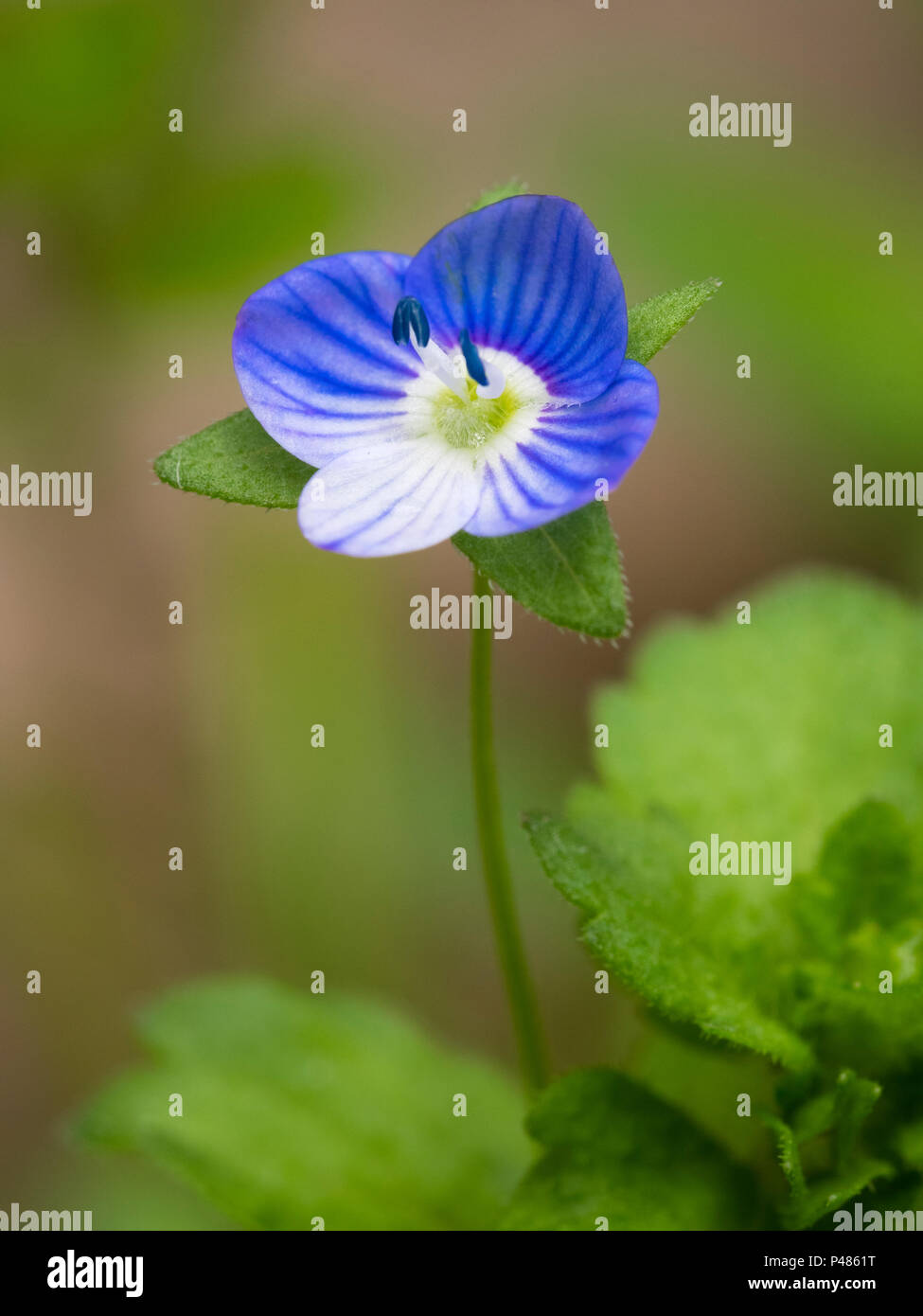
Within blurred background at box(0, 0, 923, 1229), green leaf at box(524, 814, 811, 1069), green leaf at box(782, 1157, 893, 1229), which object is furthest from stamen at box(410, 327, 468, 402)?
blurred background at box(0, 0, 923, 1229)

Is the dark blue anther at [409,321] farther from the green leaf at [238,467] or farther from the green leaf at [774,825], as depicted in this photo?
the green leaf at [774,825]

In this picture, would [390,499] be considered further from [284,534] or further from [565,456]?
[284,534]

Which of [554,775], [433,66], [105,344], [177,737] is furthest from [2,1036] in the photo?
[433,66]

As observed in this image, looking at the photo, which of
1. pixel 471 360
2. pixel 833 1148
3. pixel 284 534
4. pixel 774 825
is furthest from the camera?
pixel 284 534

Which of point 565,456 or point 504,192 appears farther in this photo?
point 504,192

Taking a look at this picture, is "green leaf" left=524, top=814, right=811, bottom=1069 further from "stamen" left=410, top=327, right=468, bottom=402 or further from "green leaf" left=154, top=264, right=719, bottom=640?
"stamen" left=410, top=327, right=468, bottom=402

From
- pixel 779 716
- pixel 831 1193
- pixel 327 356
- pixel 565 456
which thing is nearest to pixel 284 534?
pixel 779 716

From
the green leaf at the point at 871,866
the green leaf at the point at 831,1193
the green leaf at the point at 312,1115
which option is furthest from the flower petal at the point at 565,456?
the green leaf at the point at 312,1115
